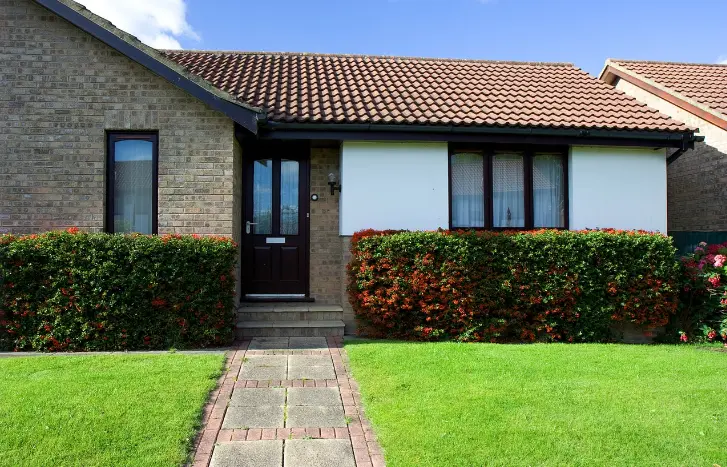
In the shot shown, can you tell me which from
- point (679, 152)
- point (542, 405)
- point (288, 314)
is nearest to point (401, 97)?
point (288, 314)

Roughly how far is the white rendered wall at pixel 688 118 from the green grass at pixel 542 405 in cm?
602

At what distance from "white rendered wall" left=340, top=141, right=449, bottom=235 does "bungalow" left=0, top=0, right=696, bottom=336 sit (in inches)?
0.9

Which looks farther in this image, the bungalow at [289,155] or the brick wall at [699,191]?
the brick wall at [699,191]

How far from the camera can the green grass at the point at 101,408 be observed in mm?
3654

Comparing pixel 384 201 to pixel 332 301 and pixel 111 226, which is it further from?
pixel 111 226

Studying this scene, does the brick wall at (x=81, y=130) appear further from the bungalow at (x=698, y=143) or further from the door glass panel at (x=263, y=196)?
the bungalow at (x=698, y=143)

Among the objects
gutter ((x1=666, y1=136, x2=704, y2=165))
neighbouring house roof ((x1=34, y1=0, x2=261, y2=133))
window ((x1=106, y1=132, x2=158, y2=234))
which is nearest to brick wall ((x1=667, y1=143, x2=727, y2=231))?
gutter ((x1=666, y1=136, x2=704, y2=165))

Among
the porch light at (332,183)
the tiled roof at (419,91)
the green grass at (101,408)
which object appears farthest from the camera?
the porch light at (332,183)

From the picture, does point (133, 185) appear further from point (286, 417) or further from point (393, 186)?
point (286, 417)

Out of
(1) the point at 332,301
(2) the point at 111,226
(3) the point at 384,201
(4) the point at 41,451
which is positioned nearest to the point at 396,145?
(3) the point at 384,201

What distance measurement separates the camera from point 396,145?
8.77 metres

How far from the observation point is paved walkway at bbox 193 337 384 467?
3.80m

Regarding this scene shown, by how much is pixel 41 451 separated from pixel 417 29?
11.7 m

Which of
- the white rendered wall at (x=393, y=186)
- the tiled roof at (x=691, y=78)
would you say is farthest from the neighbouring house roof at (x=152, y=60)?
the tiled roof at (x=691, y=78)
